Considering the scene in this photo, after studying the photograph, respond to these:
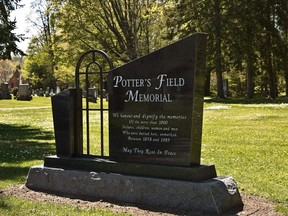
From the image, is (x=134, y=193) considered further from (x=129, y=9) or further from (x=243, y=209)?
(x=129, y=9)

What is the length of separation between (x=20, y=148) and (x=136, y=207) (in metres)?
7.09

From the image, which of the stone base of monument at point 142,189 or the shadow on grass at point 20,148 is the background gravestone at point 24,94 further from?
the stone base of monument at point 142,189

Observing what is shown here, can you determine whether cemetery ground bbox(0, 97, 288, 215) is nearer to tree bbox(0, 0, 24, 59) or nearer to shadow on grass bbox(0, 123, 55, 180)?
shadow on grass bbox(0, 123, 55, 180)

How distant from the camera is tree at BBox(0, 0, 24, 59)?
66.2 ft

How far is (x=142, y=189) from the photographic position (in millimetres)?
7031

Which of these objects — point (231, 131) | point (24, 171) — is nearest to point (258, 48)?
point (231, 131)

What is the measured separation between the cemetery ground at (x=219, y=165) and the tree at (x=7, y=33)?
10.9 ft

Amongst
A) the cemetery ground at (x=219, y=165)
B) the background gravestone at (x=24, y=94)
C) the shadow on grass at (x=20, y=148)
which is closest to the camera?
the cemetery ground at (x=219, y=165)

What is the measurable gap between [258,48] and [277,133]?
2636cm

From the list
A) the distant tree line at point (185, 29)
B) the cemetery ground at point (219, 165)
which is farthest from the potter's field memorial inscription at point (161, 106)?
the distant tree line at point (185, 29)

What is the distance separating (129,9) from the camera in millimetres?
45406

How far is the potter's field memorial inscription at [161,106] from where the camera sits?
22.3 ft

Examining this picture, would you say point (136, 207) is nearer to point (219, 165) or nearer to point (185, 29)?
point (219, 165)

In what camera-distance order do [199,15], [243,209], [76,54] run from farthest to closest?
[76,54] < [199,15] < [243,209]
